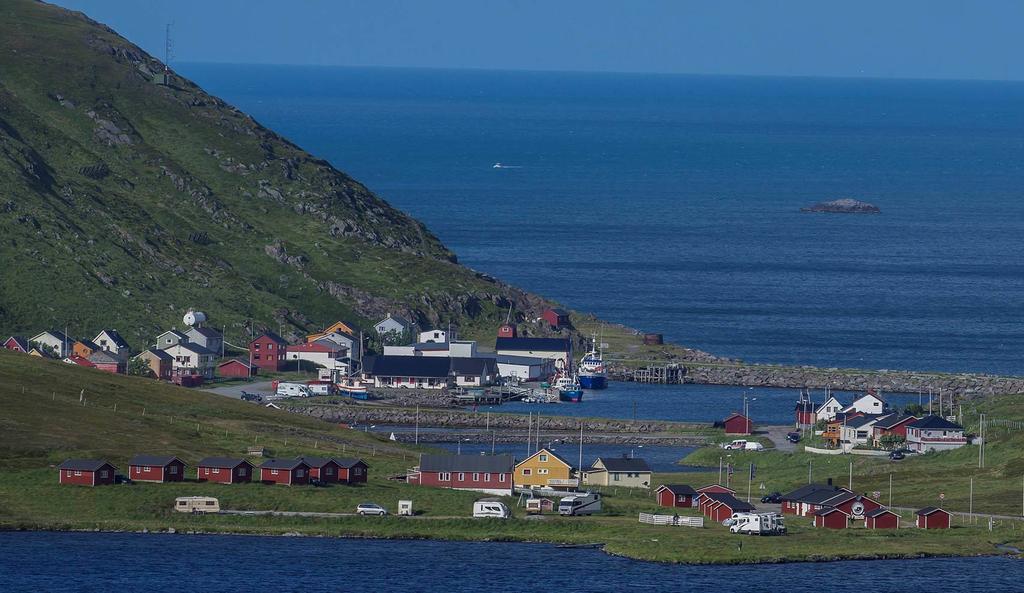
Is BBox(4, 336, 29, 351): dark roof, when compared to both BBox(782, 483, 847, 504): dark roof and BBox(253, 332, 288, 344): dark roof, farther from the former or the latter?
BBox(782, 483, 847, 504): dark roof

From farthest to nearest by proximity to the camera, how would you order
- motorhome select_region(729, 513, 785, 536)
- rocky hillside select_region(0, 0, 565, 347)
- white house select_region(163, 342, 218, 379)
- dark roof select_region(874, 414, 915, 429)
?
rocky hillside select_region(0, 0, 565, 347), white house select_region(163, 342, 218, 379), dark roof select_region(874, 414, 915, 429), motorhome select_region(729, 513, 785, 536)

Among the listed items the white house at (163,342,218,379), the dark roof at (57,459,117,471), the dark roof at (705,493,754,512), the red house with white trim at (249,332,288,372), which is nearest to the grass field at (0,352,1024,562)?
the dark roof at (57,459,117,471)

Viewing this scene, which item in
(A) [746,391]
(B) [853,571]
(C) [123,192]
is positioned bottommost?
(B) [853,571]

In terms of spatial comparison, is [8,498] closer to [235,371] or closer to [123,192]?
[235,371]

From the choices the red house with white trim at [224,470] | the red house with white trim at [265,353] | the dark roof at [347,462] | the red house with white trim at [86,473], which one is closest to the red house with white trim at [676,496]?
the dark roof at [347,462]

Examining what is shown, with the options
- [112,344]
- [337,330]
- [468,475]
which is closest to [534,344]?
[337,330]

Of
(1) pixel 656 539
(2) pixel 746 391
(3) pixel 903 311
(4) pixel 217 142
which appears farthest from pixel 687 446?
(4) pixel 217 142
